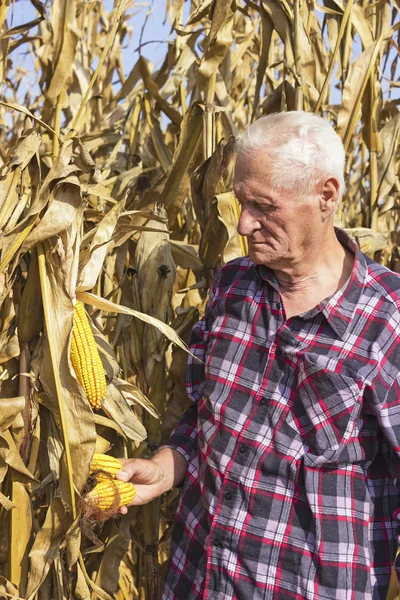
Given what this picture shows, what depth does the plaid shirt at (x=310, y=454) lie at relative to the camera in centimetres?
185

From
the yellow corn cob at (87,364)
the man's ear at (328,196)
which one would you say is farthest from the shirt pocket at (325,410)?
the yellow corn cob at (87,364)

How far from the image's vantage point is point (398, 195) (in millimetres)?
4078

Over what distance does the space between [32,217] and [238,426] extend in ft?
2.57

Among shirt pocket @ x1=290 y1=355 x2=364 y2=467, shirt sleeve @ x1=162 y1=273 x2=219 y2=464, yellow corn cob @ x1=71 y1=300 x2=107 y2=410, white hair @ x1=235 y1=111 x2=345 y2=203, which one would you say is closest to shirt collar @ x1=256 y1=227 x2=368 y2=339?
shirt pocket @ x1=290 y1=355 x2=364 y2=467

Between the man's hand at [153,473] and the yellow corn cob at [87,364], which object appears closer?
the yellow corn cob at [87,364]

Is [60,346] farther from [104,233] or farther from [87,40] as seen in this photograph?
[87,40]

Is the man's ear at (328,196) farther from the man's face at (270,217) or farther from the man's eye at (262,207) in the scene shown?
the man's eye at (262,207)

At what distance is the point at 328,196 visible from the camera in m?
1.94

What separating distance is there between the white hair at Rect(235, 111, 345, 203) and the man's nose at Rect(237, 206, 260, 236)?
0.36ft

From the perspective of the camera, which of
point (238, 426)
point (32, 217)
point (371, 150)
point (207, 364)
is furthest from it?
point (371, 150)

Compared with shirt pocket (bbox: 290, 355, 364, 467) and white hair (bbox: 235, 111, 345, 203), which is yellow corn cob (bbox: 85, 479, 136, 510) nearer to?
shirt pocket (bbox: 290, 355, 364, 467)

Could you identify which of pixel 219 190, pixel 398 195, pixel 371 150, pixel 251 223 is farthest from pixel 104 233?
pixel 398 195

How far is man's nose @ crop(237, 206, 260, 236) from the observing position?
193cm

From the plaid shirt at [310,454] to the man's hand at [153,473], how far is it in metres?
0.14
